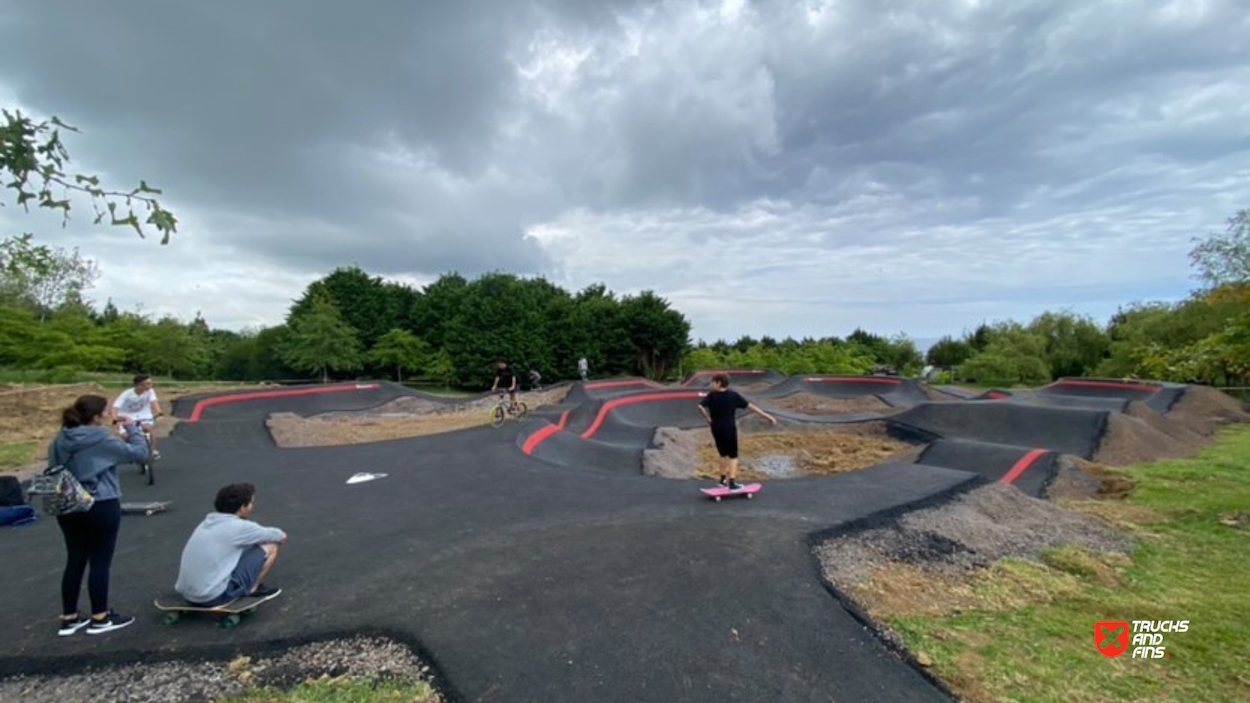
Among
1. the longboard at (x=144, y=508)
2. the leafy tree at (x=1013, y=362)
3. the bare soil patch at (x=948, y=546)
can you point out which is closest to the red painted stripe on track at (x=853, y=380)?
the leafy tree at (x=1013, y=362)

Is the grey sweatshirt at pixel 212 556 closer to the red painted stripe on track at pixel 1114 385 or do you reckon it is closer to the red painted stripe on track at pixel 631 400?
the red painted stripe on track at pixel 631 400

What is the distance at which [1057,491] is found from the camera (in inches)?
395

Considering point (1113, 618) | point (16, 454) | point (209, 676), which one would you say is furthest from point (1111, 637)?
point (16, 454)

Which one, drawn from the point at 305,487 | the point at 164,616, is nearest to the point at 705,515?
the point at 164,616

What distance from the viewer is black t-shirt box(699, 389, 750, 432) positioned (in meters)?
7.52

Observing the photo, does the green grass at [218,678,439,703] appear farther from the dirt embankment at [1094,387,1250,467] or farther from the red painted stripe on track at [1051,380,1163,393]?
the red painted stripe on track at [1051,380,1163,393]

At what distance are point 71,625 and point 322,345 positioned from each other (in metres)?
40.5

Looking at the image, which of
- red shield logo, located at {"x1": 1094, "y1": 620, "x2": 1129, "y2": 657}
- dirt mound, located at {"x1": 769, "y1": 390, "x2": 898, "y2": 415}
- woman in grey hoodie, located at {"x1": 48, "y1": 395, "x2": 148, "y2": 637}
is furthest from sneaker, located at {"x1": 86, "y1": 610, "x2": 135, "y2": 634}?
dirt mound, located at {"x1": 769, "y1": 390, "x2": 898, "y2": 415}

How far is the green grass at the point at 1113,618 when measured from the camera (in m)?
3.55

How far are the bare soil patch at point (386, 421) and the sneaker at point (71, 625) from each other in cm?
1037

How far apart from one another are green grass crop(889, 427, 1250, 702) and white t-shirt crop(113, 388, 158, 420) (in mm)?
11321

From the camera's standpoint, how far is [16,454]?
1188 cm

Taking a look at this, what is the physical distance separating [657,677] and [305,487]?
7851 mm

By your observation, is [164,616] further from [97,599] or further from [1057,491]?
[1057,491]
